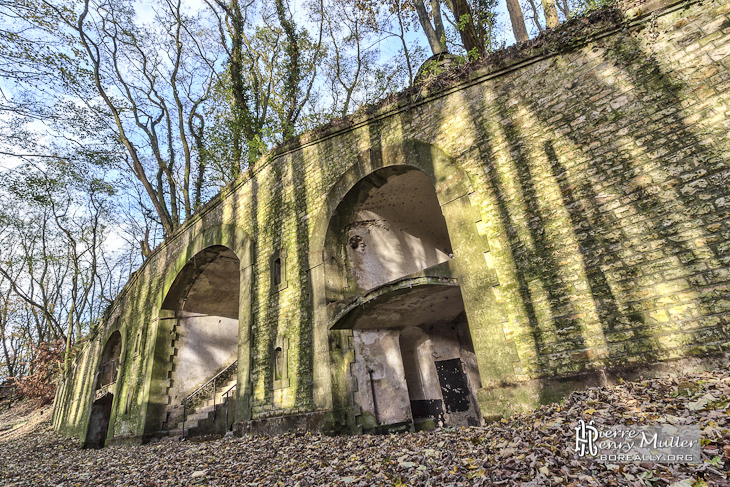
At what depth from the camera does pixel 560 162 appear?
5438mm

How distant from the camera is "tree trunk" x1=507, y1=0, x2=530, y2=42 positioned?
9172 millimetres

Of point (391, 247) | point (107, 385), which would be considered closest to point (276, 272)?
point (391, 247)

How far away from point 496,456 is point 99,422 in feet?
57.9

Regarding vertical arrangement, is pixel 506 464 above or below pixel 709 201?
below

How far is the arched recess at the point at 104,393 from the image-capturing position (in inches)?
571

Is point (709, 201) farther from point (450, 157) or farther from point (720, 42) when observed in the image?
point (450, 157)

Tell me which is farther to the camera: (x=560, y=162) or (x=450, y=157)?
(x=450, y=157)

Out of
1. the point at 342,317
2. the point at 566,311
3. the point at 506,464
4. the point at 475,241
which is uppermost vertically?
the point at 475,241

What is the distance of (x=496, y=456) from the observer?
11.4 ft

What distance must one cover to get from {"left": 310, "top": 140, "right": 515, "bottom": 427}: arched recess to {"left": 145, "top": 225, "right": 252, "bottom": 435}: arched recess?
3358 mm

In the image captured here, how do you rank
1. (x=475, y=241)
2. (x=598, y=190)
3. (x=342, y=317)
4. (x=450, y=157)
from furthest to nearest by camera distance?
(x=342, y=317) → (x=450, y=157) → (x=475, y=241) → (x=598, y=190)

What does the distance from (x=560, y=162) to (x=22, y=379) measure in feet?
114

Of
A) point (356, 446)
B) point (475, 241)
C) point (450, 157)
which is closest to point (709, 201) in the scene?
point (475, 241)

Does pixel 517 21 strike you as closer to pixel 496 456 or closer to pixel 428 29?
pixel 428 29
